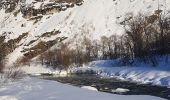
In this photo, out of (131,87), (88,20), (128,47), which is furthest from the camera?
(88,20)

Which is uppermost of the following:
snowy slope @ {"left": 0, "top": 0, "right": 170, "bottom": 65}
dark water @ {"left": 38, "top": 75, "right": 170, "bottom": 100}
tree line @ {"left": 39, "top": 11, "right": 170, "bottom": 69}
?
snowy slope @ {"left": 0, "top": 0, "right": 170, "bottom": 65}

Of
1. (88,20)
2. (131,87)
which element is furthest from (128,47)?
(88,20)

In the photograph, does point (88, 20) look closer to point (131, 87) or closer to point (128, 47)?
point (128, 47)

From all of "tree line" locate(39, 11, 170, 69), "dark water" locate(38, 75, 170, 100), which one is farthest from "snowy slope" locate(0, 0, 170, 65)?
"dark water" locate(38, 75, 170, 100)

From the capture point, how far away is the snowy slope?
162750 mm

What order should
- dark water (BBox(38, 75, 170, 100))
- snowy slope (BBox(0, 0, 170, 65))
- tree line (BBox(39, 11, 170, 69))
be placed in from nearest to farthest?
1. dark water (BBox(38, 75, 170, 100))
2. tree line (BBox(39, 11, 170, 69))
3. snowy slope (BBox(0, 0, 170, 65))

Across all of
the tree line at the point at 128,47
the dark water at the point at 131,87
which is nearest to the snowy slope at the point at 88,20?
the tree line at the point at 128,47

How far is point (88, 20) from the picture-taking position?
173750 mm

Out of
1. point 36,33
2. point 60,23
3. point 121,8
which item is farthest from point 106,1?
point 36,33

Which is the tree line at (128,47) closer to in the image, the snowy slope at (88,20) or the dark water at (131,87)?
the snowy slope at (88,20)

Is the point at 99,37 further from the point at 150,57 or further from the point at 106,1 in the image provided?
the point at 150,57

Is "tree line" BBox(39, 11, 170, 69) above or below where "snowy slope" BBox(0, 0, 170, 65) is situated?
below

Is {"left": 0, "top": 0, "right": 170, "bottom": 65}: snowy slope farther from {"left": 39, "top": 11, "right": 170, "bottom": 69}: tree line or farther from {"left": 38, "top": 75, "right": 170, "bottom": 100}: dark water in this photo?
{"left": 38, "top": 75, "right": 170, "bottom": 100}: dark water

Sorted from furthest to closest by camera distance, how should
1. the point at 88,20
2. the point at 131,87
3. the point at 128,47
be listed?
the point at 88,20
the point at 128,47
the point at 131,87
